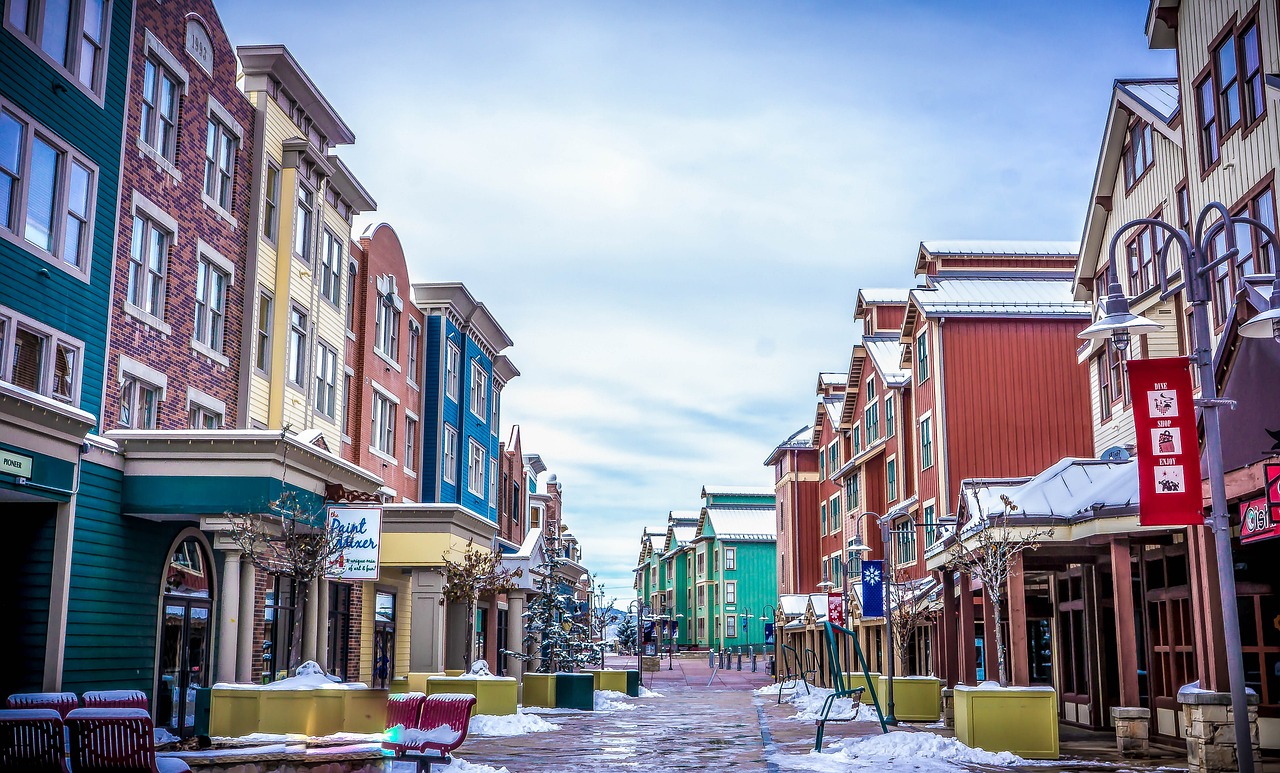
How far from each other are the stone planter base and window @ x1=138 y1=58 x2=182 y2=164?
61.2 ft

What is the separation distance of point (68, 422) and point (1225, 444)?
15.6 metres

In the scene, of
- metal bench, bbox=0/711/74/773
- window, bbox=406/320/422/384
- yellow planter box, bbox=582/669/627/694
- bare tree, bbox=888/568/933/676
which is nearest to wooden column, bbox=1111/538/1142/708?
metal bench, bbox=0/711/74/773

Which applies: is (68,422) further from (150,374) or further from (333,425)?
(333,425)

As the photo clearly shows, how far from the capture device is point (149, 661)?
1981cm

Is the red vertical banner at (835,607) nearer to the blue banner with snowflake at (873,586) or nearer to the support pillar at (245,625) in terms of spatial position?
the blue banner with snowflake at (873,586)

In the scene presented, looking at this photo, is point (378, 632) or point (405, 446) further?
point (405, 446)

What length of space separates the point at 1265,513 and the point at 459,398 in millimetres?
30794

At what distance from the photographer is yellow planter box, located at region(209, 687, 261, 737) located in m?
17.0

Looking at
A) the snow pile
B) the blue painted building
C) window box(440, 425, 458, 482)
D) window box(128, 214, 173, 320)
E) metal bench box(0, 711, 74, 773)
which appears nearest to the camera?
metal bench box(0, 711, 74, 773)

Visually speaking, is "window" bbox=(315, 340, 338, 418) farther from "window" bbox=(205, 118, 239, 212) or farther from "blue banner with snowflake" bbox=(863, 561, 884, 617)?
"blue banner with snowflake" bbox=(863, 561, 884, 617)

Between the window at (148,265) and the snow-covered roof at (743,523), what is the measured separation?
79508 mm

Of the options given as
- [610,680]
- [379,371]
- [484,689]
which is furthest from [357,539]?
[610,680]

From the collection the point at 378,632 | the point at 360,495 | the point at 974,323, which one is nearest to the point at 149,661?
the point at 360,495

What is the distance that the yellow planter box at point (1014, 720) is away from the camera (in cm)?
1884
